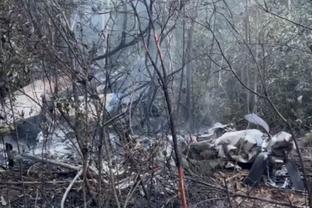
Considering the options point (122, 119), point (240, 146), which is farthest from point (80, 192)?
point (240, 146)

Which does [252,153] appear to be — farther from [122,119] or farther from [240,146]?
[122,119]

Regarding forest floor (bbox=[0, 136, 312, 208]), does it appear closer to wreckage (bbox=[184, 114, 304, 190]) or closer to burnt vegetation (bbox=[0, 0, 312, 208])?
burnt vegetation (bbox=[0, 0, 312, 208])

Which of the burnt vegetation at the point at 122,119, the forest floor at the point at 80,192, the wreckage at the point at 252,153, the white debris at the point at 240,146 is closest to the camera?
the burnt vegetation at the point at 122,119

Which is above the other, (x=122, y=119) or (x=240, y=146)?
(x=122, y=119)

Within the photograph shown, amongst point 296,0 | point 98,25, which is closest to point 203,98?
point 296,0

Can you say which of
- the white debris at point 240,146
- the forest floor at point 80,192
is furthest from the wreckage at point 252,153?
the forest floor at point 80,192

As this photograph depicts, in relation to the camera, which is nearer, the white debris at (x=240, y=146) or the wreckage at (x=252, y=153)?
the wreckage at (x=252, y=153)

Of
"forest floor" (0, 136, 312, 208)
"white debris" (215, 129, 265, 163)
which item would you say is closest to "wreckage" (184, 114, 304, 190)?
"white debris" (215, 129, 265, 163)

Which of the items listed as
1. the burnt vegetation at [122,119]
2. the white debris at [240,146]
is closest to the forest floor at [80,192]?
the burnt vegetation at [122,119]

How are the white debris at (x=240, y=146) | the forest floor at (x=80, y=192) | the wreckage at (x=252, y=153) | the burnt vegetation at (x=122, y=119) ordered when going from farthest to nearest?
the white debris at (x=240, y=146)
the wreckage at (x=252, y=153)
the forest floor at (x=80, y=192)
the burnt vegetation at (x=122, y=119)

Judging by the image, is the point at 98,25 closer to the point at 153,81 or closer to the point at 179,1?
the point at 153,81

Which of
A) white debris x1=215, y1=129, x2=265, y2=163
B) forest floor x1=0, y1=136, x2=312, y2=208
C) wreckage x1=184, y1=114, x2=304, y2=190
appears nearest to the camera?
forest floor x1=0, y1=136, x2=312, y2=208

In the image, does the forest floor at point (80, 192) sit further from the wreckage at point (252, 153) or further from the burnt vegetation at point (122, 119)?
the wreckage at point (252, 153)

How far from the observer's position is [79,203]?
3.83 m
